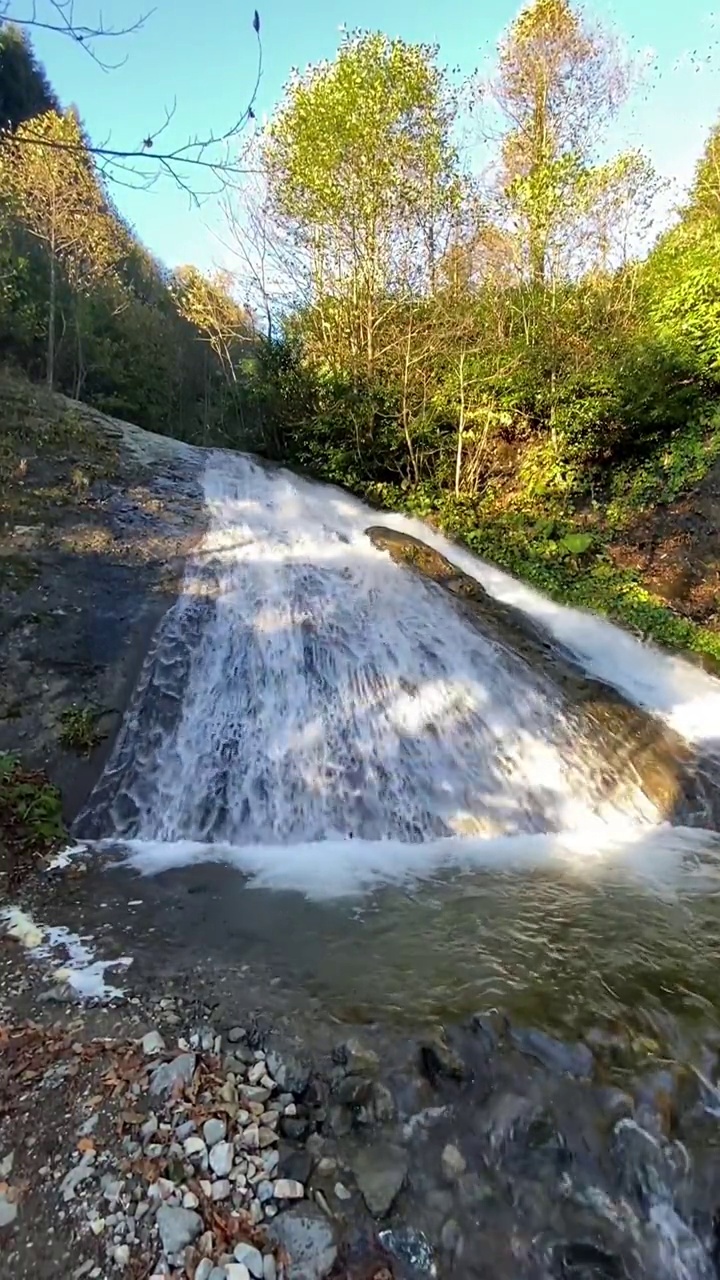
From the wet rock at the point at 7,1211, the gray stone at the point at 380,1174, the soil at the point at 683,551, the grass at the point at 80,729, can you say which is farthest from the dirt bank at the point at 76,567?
the soil at the point at 683,551

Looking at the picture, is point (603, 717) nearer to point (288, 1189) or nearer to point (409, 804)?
point (409, 804)

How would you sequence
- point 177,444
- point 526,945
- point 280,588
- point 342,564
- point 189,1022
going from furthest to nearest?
point 177,444 → point 342,564 → point 280,588 → point 526,945 → point 189,1022

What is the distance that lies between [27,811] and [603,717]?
496 cm

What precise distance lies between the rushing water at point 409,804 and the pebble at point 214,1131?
0.70 m

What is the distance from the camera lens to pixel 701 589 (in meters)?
9.46

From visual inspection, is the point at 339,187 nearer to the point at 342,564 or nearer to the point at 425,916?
the point at 342,564

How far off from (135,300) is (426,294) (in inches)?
487

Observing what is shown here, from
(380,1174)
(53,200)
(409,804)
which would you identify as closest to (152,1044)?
(380,1174)

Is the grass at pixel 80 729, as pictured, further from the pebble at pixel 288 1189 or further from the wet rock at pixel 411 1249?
the wet rock at pixel 411 1249

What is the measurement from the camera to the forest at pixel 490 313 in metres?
11.1

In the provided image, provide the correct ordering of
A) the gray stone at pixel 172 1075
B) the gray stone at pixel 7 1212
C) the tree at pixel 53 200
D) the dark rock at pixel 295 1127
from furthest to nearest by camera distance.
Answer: the tree at pixel 53 200, the gray stone at pixel 172 1075, the dark rock at pixel 295 1127, the gray stone at pixel 7 1212

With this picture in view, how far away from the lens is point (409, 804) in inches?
218

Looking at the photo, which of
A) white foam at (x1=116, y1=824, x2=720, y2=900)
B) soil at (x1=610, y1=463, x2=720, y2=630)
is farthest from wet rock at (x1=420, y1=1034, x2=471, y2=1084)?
soil at (x1=610, y1=463, x2=720, y2=630)

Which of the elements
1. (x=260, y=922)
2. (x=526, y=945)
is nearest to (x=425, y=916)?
(x=526, y=945)
